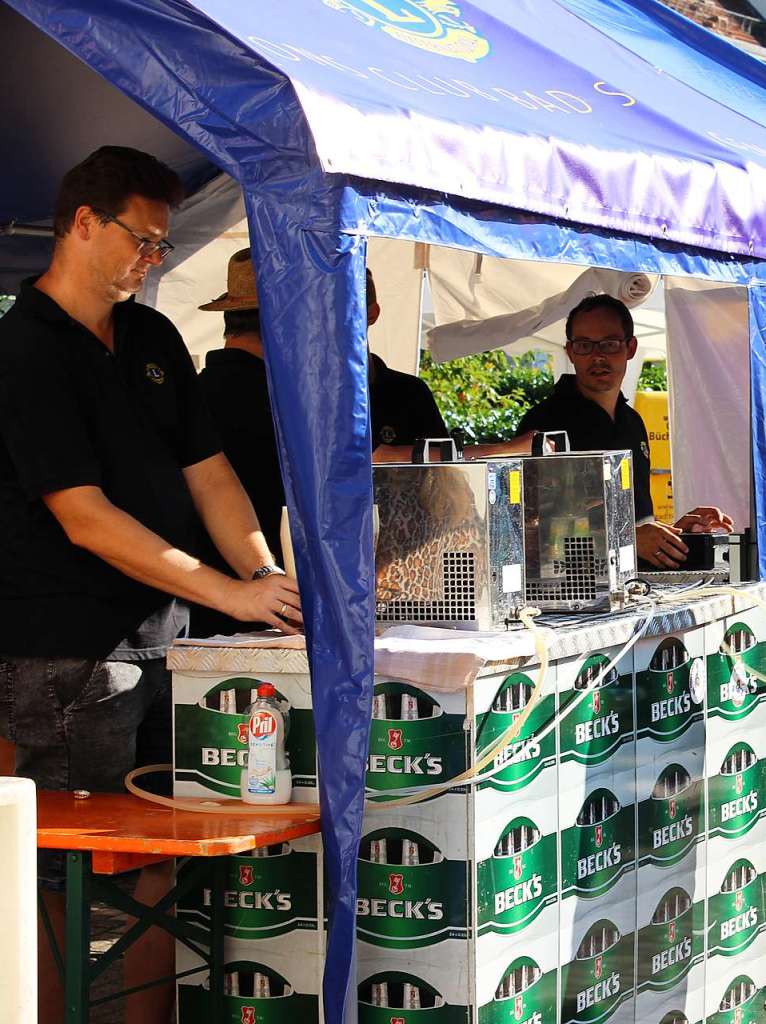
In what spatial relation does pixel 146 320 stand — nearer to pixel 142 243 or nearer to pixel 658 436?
pixel 142 243

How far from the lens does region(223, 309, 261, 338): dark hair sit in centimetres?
417

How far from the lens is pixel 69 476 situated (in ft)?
9.81

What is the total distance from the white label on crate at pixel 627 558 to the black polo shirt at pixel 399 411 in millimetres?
1352

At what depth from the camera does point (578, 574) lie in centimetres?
373

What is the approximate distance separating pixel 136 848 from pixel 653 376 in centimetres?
1161

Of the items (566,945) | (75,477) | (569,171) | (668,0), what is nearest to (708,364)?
(569,171)

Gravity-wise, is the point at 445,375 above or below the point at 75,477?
above

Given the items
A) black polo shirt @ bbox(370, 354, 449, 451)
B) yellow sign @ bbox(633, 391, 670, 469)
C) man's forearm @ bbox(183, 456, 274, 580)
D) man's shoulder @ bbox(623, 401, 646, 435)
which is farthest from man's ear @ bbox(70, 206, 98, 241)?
yellow sign @ bbox(633, 391, 670, 469)

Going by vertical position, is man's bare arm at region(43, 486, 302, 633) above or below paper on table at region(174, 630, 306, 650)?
above

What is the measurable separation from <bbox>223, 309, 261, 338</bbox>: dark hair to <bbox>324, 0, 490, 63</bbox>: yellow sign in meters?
0.90

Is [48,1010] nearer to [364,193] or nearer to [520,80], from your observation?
[364,193]

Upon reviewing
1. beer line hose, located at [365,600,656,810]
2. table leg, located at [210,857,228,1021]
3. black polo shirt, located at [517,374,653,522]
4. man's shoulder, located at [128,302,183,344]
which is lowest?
table leg, located at [210,857,228,1021]

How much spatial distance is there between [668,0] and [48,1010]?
11.3 m

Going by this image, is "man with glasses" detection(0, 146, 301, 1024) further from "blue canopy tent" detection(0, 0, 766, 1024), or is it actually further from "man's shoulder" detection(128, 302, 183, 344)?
"blue canopy tent" detection(0, 0, 766, 1024)
